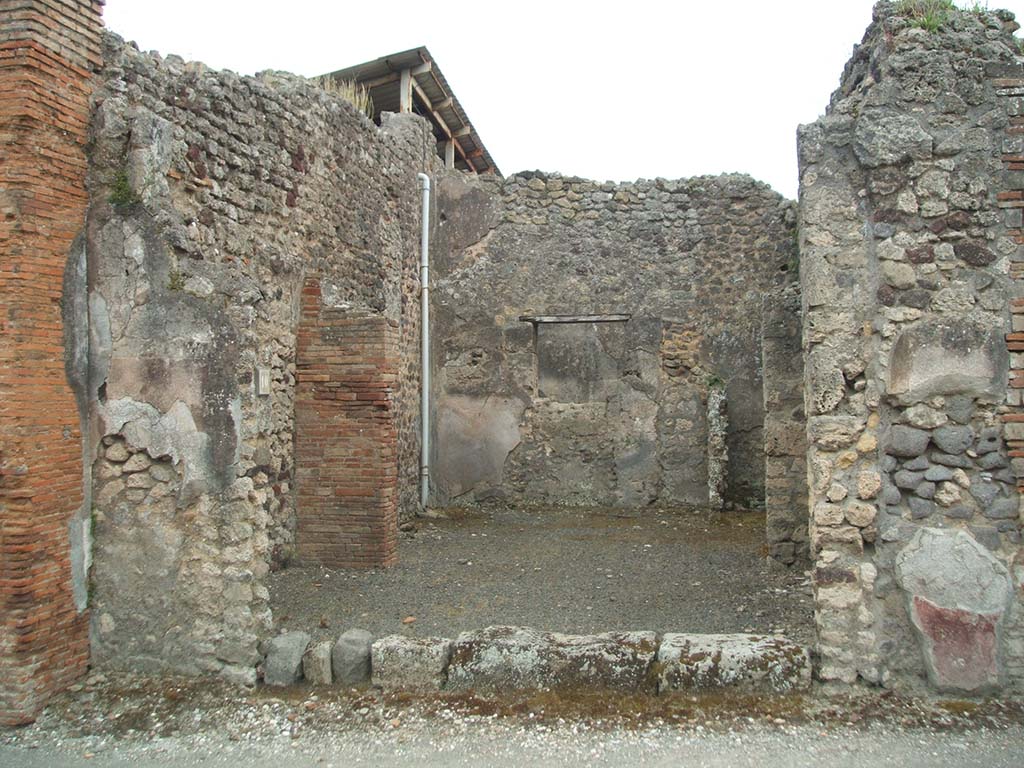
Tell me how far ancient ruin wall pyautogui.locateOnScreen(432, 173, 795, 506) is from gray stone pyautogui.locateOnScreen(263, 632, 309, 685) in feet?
21.7

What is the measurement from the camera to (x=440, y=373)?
1149cm

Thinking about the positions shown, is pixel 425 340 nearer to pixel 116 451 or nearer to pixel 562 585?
pixel 562 585

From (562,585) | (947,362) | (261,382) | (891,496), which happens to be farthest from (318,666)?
(947,362)

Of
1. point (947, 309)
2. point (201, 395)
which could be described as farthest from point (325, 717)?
point (947, 309)

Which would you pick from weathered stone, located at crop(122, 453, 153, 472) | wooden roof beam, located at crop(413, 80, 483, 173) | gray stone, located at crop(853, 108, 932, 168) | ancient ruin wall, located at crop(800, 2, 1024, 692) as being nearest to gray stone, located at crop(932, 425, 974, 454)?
ancient ruin wall, located at crop(800, 2, 1024, 692)

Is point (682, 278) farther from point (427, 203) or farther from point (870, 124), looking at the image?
point (870, 124)

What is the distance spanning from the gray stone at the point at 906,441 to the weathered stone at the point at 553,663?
5.31ft

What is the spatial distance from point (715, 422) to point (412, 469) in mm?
Answer: 3832

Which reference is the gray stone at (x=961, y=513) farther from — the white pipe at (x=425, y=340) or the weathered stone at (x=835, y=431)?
the white pipe at (x=425, y=340)

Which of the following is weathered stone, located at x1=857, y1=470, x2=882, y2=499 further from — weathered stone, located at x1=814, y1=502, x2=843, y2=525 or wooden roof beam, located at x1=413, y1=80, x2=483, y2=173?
wooden roof beam, located at x1=413, y1=80, x2=483, y2=173

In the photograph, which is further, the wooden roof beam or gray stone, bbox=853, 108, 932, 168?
the wooden roof beam

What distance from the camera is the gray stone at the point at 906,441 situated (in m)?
4.24

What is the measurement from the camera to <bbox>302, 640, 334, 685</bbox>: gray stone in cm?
462

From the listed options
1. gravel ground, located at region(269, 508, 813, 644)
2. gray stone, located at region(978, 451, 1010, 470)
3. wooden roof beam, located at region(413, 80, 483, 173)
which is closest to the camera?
gray stone, located at region(978, 451, 1010, 470)
